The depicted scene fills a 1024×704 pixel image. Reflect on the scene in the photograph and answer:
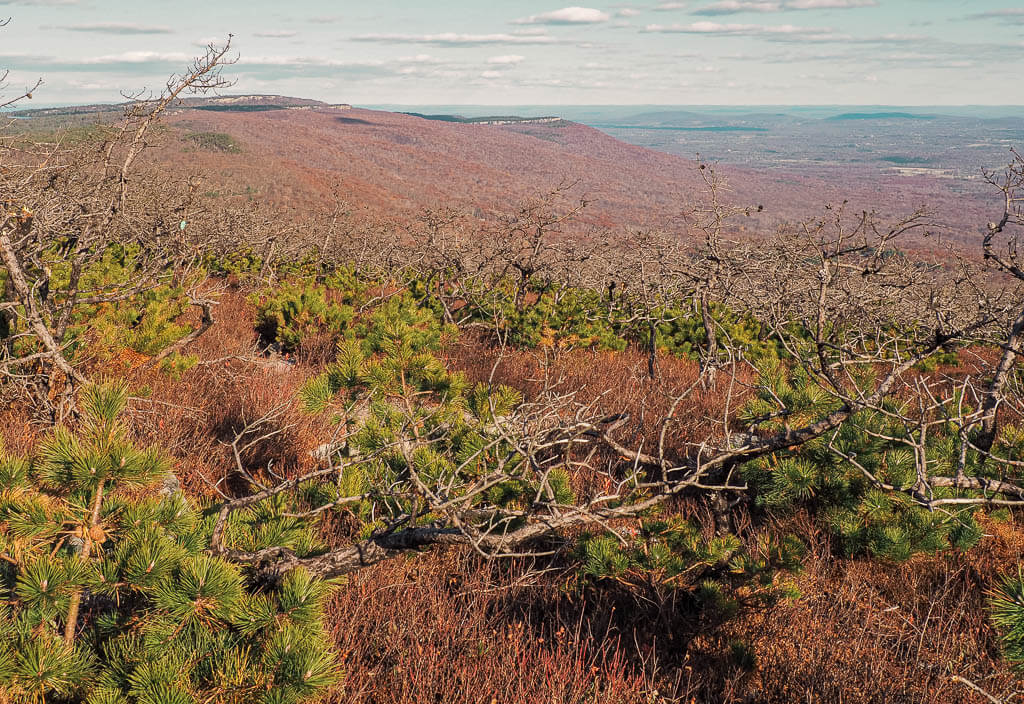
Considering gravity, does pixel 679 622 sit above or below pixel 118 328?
below

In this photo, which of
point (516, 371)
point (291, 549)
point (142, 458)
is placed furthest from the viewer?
point (516, 371)

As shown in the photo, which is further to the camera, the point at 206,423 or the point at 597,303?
the point at 597,303

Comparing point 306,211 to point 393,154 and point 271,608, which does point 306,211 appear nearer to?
point 271,608

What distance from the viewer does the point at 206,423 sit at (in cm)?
422

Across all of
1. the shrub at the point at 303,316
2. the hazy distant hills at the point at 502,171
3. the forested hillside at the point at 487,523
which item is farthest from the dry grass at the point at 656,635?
the hazy distant hills at the point at 502,171

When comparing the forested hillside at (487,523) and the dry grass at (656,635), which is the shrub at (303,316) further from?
the dry grass at (656,635)

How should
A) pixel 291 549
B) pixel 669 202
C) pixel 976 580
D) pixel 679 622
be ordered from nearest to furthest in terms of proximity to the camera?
1. pixel 291 549
2. pixel 679 622
3. pixel 976 580
4. pixel 669 202

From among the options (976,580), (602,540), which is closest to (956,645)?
(976,580)

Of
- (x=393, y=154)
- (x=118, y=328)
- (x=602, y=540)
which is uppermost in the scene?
(x=393, y=154)

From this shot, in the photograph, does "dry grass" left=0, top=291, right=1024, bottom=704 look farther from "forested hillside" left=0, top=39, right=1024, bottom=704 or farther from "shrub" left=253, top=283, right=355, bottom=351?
"shrub" left=253, top=283, right=355, bottom=351

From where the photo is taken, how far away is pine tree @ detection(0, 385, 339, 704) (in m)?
1.34

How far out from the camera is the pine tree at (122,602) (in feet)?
4.38

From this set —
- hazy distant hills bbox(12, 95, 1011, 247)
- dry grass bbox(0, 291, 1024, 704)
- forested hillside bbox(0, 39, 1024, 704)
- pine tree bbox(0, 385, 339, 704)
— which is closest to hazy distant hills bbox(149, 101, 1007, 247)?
hazy distant hills bbox(12, 95, 1011, 247)

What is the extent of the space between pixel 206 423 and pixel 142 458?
2.99m
